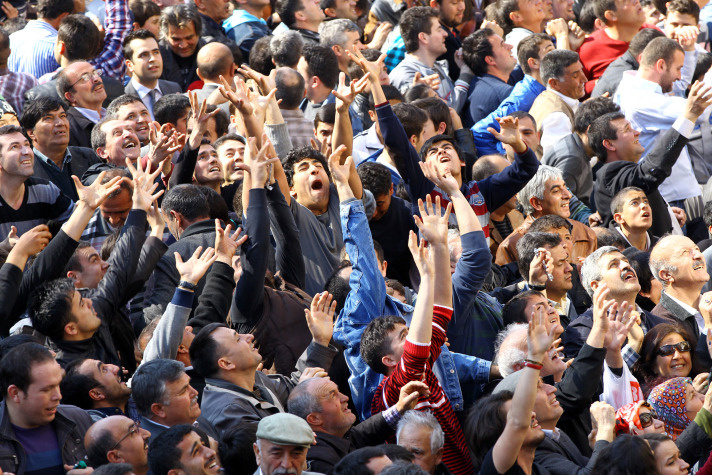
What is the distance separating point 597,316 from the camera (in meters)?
5.44

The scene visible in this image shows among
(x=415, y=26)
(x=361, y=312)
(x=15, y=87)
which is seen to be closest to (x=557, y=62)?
(x=415, y=26)

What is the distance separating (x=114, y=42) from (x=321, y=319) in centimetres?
452

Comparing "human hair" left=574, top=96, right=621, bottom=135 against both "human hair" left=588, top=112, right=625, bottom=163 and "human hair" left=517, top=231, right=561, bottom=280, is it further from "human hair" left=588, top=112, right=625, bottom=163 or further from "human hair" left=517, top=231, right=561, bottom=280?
"human hair" left=517, top=231, right=561, bottom=280

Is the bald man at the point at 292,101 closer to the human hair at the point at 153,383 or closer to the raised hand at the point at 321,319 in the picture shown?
the raised hand at the point at 321,319

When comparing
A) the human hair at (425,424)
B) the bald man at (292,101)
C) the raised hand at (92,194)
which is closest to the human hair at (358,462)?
the human hair at (425,424)

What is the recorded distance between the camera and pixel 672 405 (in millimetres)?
5746

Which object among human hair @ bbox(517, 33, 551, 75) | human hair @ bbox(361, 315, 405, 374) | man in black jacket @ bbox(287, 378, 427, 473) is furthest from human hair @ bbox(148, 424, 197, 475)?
human hair @ bbox(517, 33, 551, 75)

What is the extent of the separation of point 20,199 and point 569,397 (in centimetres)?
329

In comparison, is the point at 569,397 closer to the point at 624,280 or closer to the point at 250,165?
the point at 624,280

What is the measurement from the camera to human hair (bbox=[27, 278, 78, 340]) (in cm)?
550

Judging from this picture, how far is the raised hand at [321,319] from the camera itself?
18.4 feet

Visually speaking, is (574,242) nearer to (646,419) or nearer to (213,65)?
(646,419)

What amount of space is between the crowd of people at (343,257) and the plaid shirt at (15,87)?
14mm

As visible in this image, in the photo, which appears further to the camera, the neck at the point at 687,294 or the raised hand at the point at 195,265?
the neck at the point at 687,294
